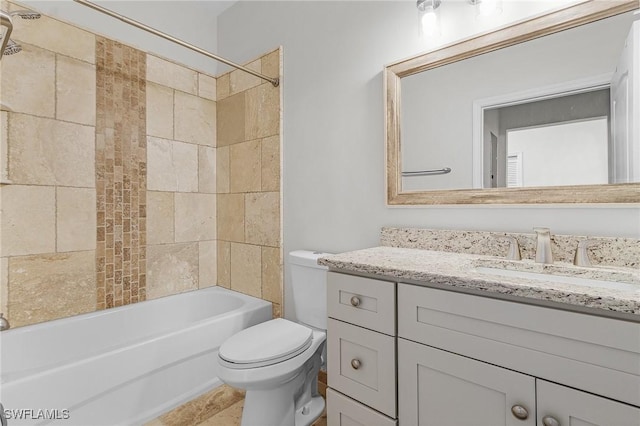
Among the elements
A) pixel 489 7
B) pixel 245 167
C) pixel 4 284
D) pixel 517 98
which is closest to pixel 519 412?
pixel 517 98

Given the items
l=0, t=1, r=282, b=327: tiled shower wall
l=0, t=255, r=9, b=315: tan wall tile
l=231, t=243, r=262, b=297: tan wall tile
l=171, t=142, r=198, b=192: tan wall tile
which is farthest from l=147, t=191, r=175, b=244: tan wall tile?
l=0, t=255, r=9, b=315: tan wall tile

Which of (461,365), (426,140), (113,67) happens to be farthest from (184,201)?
(461,365)

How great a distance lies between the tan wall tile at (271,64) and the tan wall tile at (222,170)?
2.19ft

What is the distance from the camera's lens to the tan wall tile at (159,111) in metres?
2.23

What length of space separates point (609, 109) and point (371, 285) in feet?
3.34

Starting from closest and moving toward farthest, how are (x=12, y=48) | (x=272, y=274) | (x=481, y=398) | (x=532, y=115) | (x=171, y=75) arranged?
1. (x=481, y=398)
2. (x=532, y=115)
3. (x=12, y=48)
4. (x=272, y=274)
5. (x=171, y=75)

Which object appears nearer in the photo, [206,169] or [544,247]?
[544,247]

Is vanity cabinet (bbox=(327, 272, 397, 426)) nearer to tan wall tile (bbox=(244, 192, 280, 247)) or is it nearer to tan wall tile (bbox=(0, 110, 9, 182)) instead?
tan wall tile (bbox=(244, 192, 280, 247))

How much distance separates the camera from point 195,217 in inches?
98.3

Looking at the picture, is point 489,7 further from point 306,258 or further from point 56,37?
point 56,37

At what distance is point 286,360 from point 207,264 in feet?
4.69

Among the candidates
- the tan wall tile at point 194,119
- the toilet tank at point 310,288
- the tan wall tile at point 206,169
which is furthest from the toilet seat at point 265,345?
the tan wall tile at point 194,119

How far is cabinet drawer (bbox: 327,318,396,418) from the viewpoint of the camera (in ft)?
3.57

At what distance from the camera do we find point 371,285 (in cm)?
112
